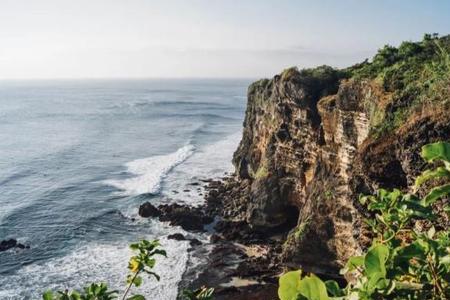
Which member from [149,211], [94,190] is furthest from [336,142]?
[94,190]

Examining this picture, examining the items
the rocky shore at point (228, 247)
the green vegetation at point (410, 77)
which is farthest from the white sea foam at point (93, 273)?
the green vegetation at point (410, 77)

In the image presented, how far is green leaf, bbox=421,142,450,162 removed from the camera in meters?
2.51

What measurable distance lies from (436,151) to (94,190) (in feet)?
160

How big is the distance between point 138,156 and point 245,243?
3379 cm

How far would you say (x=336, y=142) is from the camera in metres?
26.5

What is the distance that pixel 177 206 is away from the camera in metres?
43.1

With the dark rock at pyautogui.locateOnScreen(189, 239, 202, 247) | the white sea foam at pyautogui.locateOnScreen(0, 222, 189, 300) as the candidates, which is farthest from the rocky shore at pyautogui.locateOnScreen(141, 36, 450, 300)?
the white sea foam at pyautogui.locateOnScreen(0, 222, 189, 300)

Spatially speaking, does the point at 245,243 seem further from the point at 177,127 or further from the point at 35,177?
the point at 177,127

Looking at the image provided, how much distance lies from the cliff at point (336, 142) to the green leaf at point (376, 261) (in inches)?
509

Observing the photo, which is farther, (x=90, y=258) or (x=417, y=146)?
(x=90, y=258)

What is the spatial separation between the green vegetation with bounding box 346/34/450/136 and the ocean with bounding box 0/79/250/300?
16.5 meters

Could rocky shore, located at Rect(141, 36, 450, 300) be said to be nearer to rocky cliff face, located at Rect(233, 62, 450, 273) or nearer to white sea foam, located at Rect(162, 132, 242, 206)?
rocky cliff face, located at Rect(233, 62, 450, 273)

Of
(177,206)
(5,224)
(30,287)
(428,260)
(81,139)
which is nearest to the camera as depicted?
(428,260)

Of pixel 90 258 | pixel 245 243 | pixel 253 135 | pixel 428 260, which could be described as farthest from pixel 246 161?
pixel 428 260
